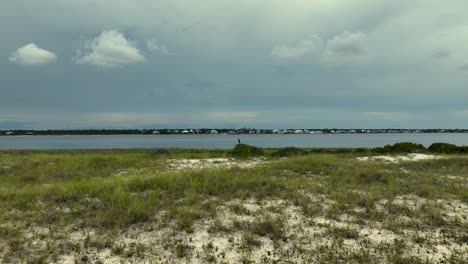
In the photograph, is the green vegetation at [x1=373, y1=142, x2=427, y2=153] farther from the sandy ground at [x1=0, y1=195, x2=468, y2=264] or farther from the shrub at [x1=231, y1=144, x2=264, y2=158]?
the sandy ground at [x1=0, y1=195, x2=468, y2=264]

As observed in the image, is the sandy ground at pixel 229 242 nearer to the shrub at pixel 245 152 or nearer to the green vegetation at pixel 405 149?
the shrub at pixel 245 152

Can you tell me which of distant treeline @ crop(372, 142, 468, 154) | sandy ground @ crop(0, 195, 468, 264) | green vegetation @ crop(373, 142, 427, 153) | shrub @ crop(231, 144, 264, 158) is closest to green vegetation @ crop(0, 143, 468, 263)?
sandy ground @ crop(0, 195, 468, 264)

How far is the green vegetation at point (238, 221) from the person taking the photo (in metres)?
7.10

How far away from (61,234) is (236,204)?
5371mm

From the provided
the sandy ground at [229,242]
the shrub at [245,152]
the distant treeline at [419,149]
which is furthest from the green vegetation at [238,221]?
the distant treeline at [419,149]

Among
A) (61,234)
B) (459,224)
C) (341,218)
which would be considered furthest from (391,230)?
(61,234)

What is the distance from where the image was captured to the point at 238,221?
29.5 ft

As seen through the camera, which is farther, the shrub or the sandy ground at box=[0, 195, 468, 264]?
the shrub

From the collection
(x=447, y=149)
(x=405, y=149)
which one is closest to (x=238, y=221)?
(x=405, y=149)

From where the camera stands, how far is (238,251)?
23.6 feet

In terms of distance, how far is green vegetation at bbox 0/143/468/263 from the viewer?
710 centimetres

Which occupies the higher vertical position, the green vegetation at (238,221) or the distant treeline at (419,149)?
the distant treeline at (419,149)

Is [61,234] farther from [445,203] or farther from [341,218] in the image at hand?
[445,203]

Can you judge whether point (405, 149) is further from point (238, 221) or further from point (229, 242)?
point (229, 242)
